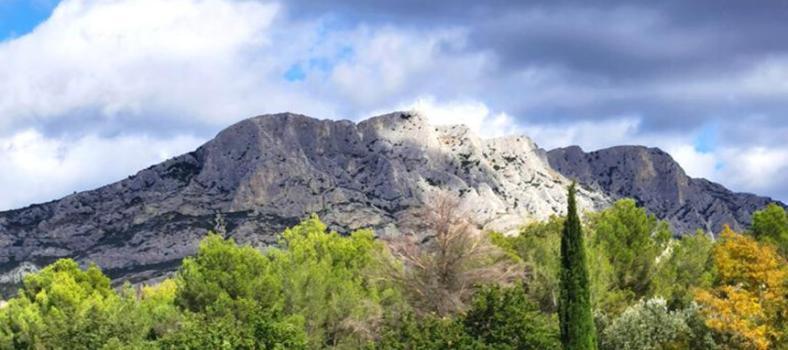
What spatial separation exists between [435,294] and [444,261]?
167 centimetres

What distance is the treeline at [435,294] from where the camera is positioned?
126 ft

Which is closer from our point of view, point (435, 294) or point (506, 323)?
point (506, 323)

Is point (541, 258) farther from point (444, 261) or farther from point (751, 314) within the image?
point (751, 314)

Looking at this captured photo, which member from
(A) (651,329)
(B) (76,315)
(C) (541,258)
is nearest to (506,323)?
(A) (651,329)

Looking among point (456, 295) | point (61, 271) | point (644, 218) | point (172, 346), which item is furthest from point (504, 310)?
point (61, 271)

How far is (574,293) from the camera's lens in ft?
119

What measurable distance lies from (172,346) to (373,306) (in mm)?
13104

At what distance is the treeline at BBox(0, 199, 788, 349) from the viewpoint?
38.3m

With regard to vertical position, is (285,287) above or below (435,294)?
above

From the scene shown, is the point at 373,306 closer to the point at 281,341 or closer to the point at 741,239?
the point at 281,341

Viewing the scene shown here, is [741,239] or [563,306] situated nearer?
[563,306]

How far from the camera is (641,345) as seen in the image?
41969 millimetres

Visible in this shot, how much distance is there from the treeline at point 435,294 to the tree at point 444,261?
71 mm

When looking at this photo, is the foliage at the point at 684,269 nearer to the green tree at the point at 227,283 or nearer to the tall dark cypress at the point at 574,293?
the tall dark cypress at the point at 574,293
